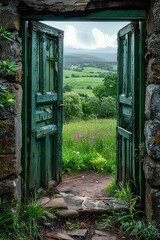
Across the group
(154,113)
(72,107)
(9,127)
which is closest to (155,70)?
(154,113)

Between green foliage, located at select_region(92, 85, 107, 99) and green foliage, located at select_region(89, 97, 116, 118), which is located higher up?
green foliage, located at select_region(92, 85, 107, 99)

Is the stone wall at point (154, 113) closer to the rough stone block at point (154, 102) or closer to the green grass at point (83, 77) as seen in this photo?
the rough stone block at point (154, 102)

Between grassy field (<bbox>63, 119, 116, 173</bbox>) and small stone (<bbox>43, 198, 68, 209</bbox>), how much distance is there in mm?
2105

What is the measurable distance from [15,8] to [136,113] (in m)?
1.97

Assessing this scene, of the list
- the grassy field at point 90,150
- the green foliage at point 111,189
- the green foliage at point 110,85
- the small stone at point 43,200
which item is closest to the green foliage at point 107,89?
the green foliage at point 110,85

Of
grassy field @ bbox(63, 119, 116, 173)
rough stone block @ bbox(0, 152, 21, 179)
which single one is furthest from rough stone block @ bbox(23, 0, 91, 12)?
grassy field @ bbox(63, 119, 116, 173)

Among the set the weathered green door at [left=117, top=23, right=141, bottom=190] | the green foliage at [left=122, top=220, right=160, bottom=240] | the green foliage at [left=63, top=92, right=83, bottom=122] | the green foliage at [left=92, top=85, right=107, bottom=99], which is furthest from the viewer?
the green foliage at [left=92, top=85, right=107, bottom=99]

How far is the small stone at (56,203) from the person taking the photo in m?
5.07

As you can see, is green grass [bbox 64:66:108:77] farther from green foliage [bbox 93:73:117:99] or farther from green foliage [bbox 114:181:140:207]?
green foliage [bbox 114:181:140:207]

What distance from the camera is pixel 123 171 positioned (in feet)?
18.7

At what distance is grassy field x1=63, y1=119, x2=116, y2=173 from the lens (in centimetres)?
766

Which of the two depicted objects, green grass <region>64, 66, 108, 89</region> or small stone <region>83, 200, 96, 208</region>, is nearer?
small stone <region>83, 200, 96, 208</region>

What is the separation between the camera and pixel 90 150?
861 cm

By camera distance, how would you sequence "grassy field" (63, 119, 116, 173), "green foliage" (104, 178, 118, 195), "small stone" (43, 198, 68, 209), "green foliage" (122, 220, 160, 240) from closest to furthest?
"green foliage" (122, 220, 160, 240), "small stone" (43, 198, 68, 209), "green foliage" (104, 178, 118, 195), "grassy field" (63, 119, 116, 173)
